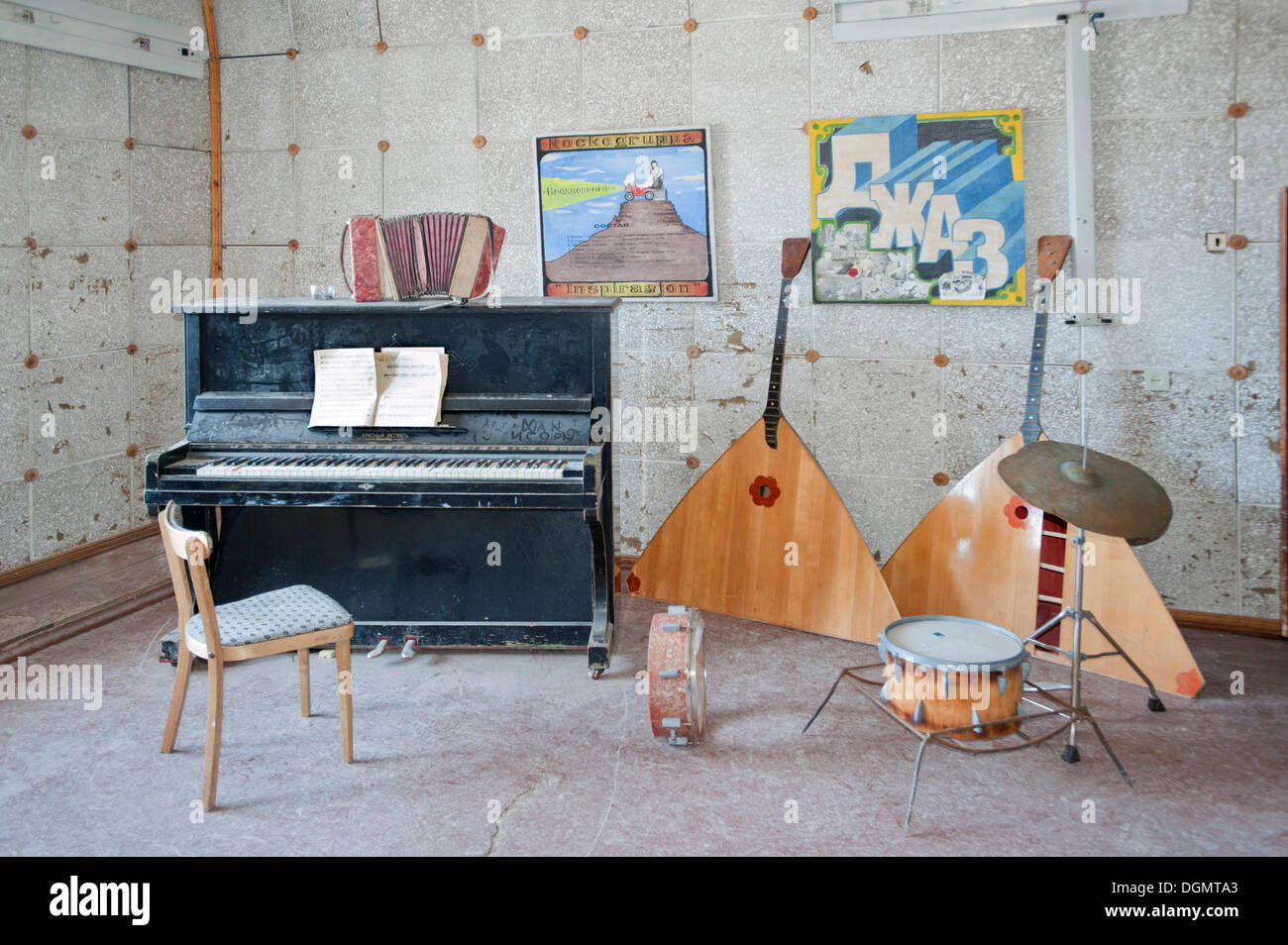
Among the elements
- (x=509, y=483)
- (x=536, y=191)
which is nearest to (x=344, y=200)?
(x=536, y=191)

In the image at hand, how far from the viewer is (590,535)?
3617 mm

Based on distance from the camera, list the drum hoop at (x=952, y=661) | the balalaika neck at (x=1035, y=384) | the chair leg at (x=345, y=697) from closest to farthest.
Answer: the drum hoop at (x=952, y=661) → the chair leg at (x=345, y=697) → the balalaika neck at (x=1035, y=384)

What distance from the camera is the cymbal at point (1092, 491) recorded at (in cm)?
275

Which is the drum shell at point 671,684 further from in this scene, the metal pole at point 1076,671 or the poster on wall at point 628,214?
the poster on wall at point 628,214

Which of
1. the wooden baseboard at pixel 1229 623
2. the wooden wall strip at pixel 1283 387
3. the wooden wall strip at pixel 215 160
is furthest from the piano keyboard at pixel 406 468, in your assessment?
the wooden wall strip at pixel 1283 387

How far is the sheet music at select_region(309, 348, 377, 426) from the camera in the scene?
11.5 feet

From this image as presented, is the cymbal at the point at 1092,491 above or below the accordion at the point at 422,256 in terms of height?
below

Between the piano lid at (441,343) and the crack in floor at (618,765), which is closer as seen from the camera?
the crack in floor at (618,765)

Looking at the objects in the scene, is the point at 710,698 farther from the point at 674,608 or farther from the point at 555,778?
the point at 555,778

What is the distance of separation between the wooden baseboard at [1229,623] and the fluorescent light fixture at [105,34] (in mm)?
4717

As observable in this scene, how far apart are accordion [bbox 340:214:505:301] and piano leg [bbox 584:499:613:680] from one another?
955 millimetres

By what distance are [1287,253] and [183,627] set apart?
3.74 metres

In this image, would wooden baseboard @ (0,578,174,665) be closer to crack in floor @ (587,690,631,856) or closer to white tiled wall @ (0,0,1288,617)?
white tiled wall @ (0,0,1288,617)

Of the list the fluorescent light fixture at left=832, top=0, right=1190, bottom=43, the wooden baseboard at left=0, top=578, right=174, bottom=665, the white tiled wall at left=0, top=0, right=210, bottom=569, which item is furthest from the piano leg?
the white tiled wall at left=0, top=0, right=210, bottom=569
